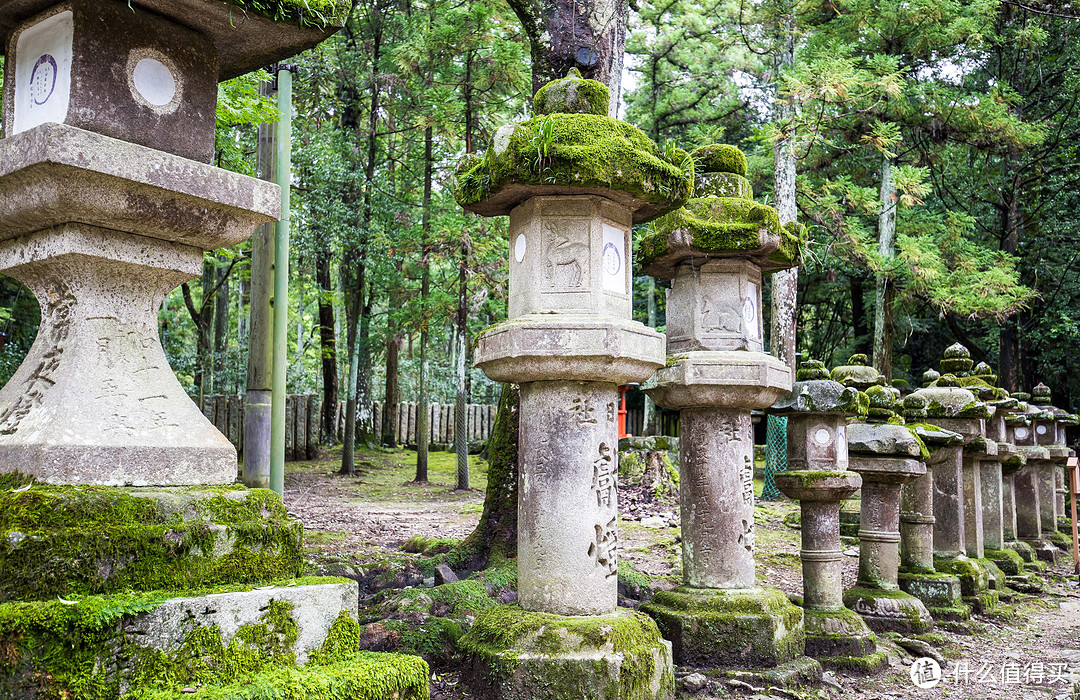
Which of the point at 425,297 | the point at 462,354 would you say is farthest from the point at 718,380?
the point at 425,297

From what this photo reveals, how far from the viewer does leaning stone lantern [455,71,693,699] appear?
3725 mm

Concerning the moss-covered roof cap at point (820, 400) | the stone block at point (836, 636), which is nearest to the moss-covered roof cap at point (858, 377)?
the moss-covered roof cap at point (820, 400)

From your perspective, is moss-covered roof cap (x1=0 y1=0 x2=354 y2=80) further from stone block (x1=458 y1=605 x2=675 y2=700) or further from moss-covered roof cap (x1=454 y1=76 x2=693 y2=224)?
stone block (x1=458 y1=605 x2=675 y2=700)

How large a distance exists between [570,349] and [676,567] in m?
5.24

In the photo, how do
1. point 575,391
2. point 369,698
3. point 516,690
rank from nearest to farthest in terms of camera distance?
point 369,698, point 516,690, point 575,391

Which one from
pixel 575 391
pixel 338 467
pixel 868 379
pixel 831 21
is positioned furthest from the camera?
pixel 338 467

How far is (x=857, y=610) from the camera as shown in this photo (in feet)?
20.5

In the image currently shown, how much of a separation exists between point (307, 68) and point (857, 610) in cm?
1173

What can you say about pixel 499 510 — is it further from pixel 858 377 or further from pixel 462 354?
pixel 462 354

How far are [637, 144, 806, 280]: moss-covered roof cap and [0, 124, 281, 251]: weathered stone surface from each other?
3.07 metres

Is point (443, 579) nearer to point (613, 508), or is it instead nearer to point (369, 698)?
point (613, 508)

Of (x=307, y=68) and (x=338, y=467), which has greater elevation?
(x=307, y=68)

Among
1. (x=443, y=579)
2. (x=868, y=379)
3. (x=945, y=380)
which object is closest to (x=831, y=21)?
(x=945, y=380)

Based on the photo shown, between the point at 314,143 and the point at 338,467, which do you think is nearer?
the point at 314,143
